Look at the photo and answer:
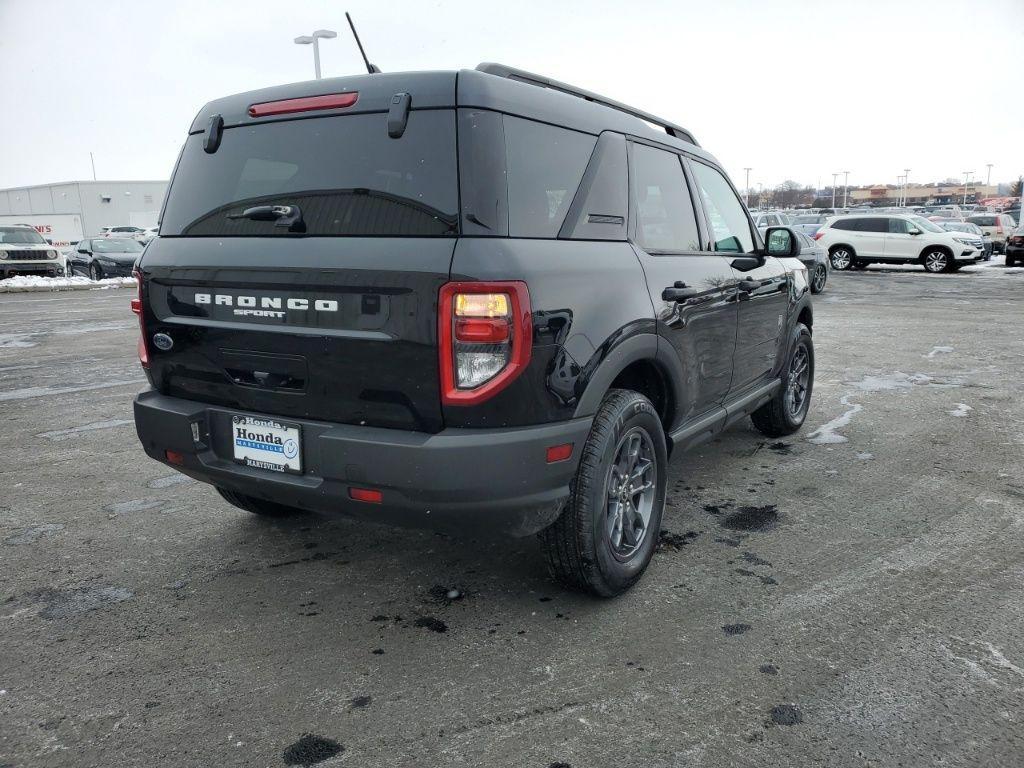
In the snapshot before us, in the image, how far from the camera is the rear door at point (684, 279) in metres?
3.37

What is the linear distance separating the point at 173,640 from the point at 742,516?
8.99ft

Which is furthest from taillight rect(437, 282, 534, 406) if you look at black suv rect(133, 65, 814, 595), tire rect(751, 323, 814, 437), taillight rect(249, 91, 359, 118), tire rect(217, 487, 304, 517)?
tire rect(751, 323, 814, 437)

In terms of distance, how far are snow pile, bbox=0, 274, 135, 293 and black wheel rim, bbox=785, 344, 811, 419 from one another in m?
19.4

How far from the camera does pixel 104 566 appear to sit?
346cm

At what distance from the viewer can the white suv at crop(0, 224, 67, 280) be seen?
823 inches

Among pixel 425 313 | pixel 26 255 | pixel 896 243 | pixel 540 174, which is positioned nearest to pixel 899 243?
pixel 896 243

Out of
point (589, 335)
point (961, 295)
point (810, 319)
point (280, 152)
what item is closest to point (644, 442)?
point (589, 335)

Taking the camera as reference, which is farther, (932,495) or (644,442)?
(932,495)

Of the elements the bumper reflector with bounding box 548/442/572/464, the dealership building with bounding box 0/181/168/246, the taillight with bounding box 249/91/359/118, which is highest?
the dealership building with bounding box 0/181/168/246

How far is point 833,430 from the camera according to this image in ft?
18.9

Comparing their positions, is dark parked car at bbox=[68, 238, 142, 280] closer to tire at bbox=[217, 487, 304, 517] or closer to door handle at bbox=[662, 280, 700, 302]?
tire at bbox=[217, 487, 304, 517]

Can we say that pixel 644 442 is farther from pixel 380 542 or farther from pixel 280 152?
pixel 280 152

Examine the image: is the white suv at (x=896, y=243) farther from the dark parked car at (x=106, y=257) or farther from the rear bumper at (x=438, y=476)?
the rear bumper at (x=438, y=476)

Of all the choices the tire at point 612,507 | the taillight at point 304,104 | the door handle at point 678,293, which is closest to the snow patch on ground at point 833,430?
the door handle at point 678,293
